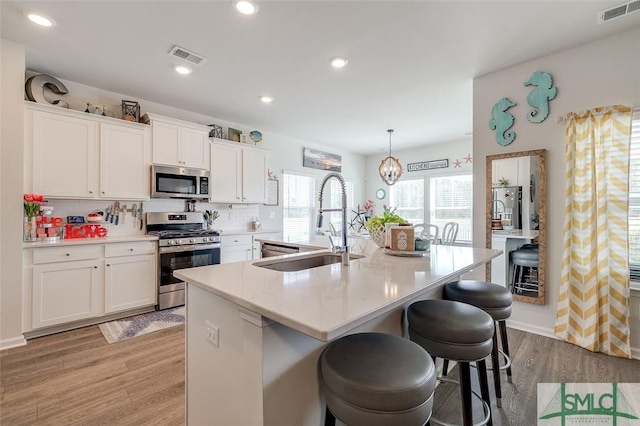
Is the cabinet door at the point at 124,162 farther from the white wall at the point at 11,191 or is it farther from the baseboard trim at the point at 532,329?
the baseboard trim at the point at 532,329

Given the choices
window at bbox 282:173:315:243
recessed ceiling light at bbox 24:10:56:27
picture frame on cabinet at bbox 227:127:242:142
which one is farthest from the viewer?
window at bbox 282:173:315:243

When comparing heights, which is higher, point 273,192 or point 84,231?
point 273,192

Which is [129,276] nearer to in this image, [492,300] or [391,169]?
[492,300]

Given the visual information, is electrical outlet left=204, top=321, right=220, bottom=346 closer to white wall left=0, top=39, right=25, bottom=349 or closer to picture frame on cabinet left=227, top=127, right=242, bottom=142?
white wall left=0, top=39, right=25, bottom=349

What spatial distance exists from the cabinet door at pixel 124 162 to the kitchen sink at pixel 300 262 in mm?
2646

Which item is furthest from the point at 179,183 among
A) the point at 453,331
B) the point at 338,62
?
the point at 453,331

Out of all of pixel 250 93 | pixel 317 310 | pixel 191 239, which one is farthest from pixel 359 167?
pixel 317 310

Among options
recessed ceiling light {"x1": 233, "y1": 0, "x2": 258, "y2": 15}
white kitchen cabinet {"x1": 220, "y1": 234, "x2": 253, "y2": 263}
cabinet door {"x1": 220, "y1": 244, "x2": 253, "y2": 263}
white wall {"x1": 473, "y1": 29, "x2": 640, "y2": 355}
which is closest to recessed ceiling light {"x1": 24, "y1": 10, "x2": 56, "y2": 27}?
recessed ceiling light {"x1": 233, "y1": 0, "x2": 258, "y2": 15}

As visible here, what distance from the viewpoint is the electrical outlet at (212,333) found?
1.27 metres

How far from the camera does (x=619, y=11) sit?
2158 mm

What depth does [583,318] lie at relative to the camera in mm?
2570

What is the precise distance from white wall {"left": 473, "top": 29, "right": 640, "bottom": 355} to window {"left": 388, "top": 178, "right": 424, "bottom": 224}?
3.38 meters

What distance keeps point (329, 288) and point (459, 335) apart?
0.67m

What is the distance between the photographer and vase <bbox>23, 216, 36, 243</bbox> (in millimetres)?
2787
